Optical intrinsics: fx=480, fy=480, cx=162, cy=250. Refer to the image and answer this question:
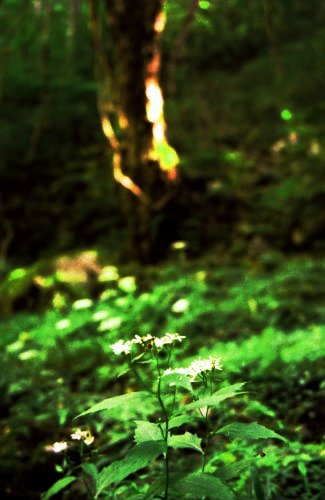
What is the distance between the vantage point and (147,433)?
1436 mm

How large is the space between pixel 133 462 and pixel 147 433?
0.52 feet

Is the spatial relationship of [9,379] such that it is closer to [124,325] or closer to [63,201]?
[124,325]

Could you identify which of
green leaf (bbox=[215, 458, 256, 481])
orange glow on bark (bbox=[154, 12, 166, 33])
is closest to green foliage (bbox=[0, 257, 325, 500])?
green leaf (bbox=[215, 458, 256, 481])

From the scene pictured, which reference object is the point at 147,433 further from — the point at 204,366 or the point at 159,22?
the point at 159,22

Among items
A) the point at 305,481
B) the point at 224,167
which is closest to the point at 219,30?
the point at 224,167

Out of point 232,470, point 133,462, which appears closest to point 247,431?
point 232,470

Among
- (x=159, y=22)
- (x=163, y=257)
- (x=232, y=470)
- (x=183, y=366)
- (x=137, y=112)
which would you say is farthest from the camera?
(x=163, y=257)

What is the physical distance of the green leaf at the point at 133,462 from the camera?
1.26m

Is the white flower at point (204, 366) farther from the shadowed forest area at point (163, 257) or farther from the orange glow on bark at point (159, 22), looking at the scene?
the orange glow on bark at point (159, 22)

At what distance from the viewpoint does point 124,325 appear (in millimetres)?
4160

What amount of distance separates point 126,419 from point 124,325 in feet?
5.47

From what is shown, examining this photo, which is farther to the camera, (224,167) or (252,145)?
(252,145)

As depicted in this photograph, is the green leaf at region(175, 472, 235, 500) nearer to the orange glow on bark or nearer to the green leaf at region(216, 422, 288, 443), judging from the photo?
the green leaf at region(216, 422, 288, 443)

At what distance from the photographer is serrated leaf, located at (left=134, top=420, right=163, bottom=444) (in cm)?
140
